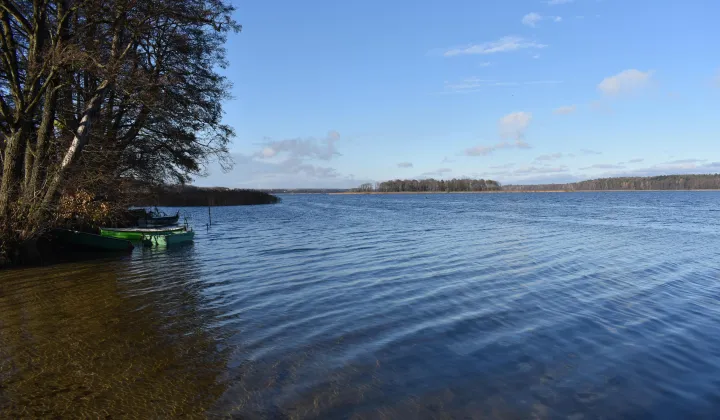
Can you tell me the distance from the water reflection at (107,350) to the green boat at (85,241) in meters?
6.27

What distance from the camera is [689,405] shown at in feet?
17.0

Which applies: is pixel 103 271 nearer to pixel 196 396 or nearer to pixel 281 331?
pixel 281 331

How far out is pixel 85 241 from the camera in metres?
18.1

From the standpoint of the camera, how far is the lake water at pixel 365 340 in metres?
5.21

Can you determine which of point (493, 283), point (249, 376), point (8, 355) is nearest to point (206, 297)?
point (8, 355)

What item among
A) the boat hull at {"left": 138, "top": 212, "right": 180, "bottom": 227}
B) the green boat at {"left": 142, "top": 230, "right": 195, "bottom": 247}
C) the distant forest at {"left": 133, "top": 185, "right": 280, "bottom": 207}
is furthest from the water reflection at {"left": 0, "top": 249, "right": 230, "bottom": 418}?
the distant forest at {"left": 133, "top": 185, "right": 280, "bottom": 207}

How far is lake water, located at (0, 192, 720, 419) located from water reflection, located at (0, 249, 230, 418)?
33 millimetres

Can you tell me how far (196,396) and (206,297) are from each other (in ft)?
17.8

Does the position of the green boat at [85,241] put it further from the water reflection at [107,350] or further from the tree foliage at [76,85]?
the water reflection at [107,350]

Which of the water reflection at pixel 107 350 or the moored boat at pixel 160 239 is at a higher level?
the moored boat at pixel 160 239

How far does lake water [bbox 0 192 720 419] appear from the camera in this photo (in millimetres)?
5211

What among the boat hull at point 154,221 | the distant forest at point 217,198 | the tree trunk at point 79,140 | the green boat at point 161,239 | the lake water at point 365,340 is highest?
the tree trunk at point 79,140

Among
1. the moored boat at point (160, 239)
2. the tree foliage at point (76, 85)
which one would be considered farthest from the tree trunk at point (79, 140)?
the moored boat at point (160, 239)

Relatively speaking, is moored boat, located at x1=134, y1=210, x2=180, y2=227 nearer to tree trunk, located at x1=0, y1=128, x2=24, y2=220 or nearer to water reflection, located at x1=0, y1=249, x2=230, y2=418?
tree trunk, located at x1=0, y1=128, x2=24, y2=220
